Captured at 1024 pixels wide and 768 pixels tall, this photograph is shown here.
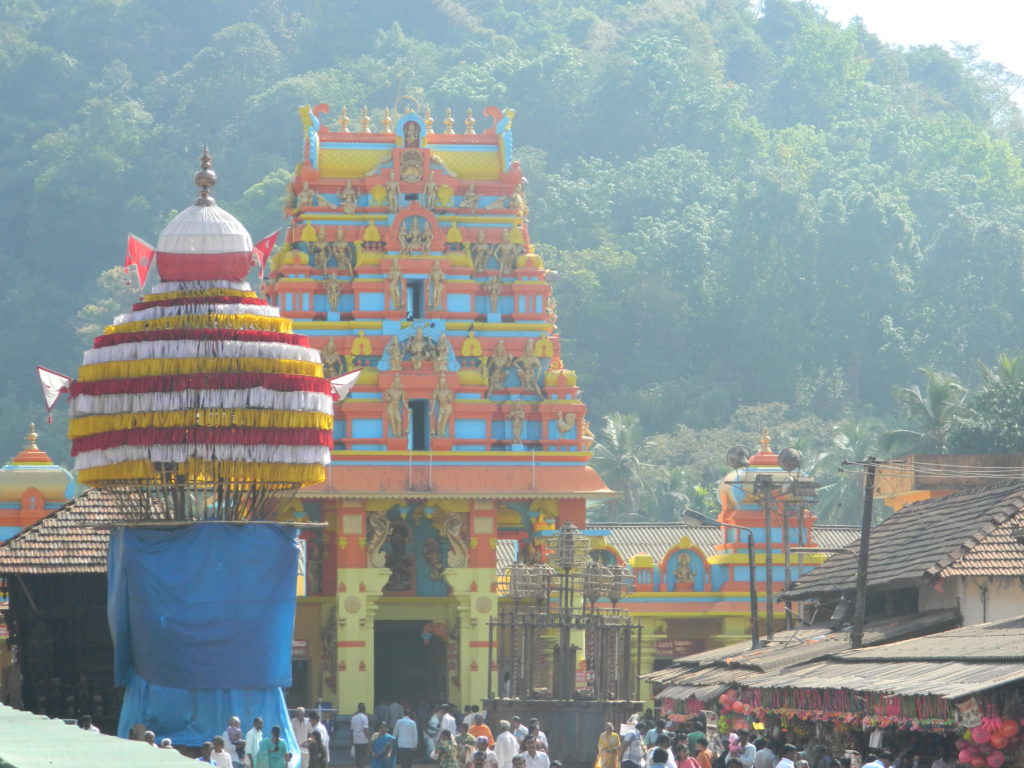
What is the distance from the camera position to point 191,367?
107 feet

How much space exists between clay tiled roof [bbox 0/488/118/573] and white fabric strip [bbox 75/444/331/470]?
4483 mm

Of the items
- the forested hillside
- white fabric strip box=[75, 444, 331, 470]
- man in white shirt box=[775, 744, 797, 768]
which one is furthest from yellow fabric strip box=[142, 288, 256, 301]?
the forested hillside

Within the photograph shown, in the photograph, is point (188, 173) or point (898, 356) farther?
point (188, 173)

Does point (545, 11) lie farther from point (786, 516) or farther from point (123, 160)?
point (786, 516)

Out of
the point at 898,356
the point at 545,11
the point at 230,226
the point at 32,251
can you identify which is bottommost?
the point at 230,226

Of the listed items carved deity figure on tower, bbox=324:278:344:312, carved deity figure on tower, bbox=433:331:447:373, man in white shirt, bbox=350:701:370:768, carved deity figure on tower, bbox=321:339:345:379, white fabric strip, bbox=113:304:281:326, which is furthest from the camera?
carved deity figure on tower, bbox=324:278:344:312

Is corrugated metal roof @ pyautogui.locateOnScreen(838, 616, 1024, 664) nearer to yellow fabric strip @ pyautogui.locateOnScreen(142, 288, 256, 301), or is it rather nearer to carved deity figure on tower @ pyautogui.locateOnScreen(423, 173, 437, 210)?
yellow fabric strip @ pyautogui.locateOnScreen(142, 288, 256, 301)

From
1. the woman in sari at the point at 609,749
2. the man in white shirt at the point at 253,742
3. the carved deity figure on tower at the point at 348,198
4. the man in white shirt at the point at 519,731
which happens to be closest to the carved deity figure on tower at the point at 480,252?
the carved deity figure on tower at the point at 348,198

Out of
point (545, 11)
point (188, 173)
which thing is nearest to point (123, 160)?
point (188, 173)

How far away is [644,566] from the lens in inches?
2078

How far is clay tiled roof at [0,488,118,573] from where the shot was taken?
37.7 metres

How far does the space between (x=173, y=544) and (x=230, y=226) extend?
16.7 ft

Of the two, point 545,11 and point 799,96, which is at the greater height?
point 545,11

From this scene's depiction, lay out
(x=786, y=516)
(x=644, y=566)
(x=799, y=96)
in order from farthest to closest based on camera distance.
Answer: (x=799, y=96), (x=644, y=566), (x=786, y=516)
